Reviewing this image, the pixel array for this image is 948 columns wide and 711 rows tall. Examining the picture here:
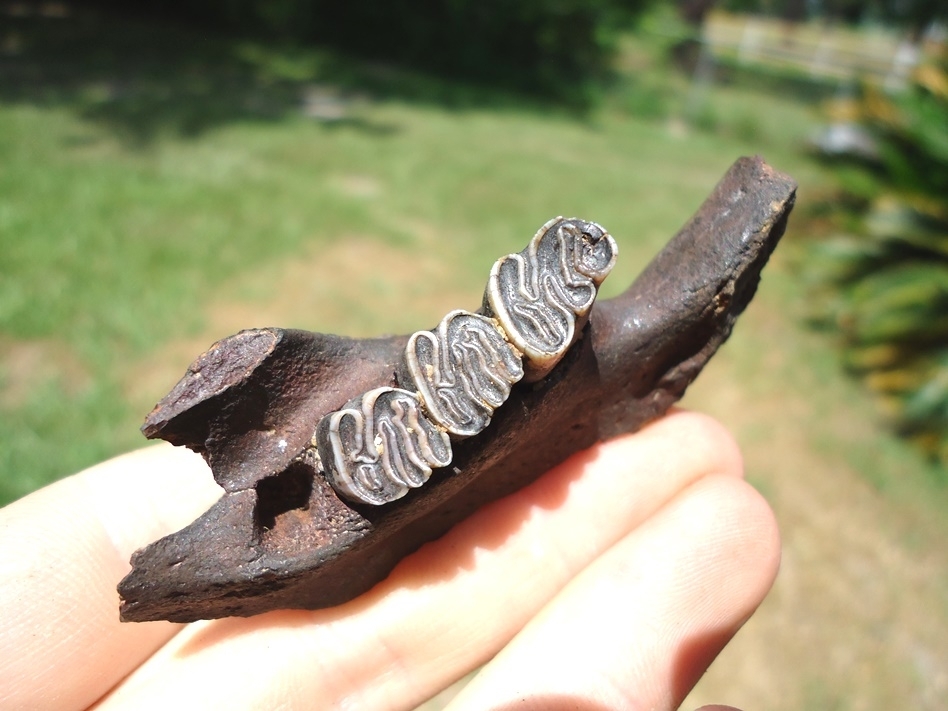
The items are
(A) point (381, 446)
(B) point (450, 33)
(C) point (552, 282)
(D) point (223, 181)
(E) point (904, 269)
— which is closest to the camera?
(A) point (381, 446)

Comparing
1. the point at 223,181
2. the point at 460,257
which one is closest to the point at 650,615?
the point at 460,257

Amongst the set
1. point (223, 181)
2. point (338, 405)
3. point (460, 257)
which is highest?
point (338, 405)

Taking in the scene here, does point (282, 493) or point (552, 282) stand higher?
point (552, 282)

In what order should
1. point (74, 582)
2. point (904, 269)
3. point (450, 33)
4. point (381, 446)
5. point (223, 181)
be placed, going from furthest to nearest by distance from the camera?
point (450, 33), point (223, 181), point (904, 269), point (74, 582), point (381, 446)

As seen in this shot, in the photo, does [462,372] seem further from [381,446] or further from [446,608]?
[446,608]

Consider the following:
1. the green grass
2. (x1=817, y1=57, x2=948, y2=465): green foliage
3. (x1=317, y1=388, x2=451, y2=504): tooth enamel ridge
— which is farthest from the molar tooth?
(x1=817, y1=57, x2=948, y2=465): green foliage

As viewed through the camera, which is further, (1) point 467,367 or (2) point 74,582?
(2) point 74,582

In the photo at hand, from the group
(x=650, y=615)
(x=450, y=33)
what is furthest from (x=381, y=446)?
(x=450, y=33)

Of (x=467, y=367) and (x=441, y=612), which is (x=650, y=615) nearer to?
(x=441, y=612)
